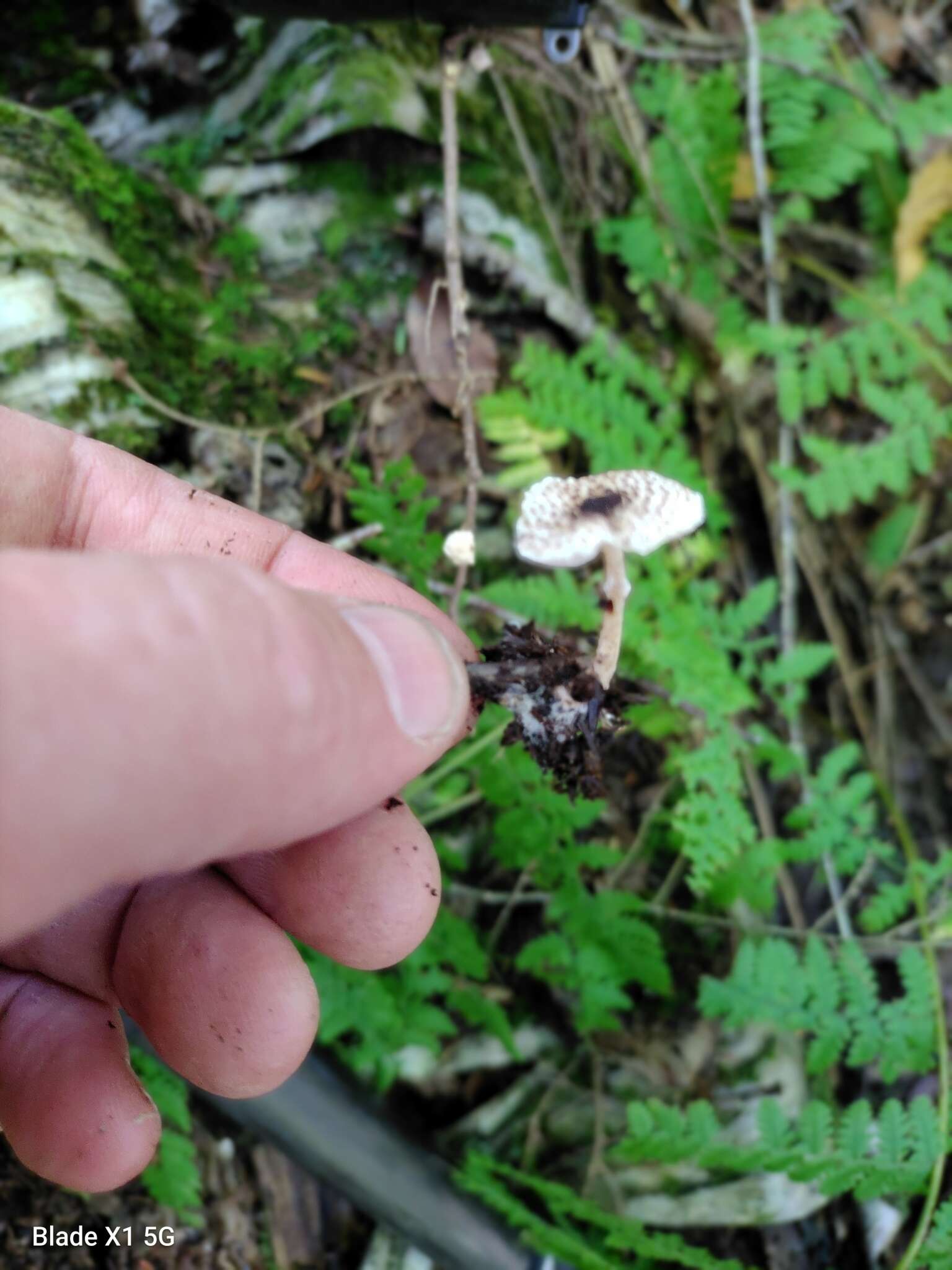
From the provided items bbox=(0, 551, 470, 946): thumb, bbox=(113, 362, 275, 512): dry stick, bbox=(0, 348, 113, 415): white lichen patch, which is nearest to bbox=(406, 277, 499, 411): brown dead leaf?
bbox=(113, 362, 275, 512): dry stick

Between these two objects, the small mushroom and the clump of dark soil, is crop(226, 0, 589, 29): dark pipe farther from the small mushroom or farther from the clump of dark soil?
the clump of dark soil

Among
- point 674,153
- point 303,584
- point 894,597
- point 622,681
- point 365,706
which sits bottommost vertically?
point 894,597

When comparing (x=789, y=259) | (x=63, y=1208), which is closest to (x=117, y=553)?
(x=63, y=1208)

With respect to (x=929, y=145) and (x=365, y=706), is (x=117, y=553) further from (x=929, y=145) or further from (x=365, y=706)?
(x=929, y=145)

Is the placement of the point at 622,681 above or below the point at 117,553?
below

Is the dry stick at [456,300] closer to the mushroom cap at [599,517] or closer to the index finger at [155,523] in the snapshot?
the index finger at [155,523]

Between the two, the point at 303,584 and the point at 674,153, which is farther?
the point at 674,153
